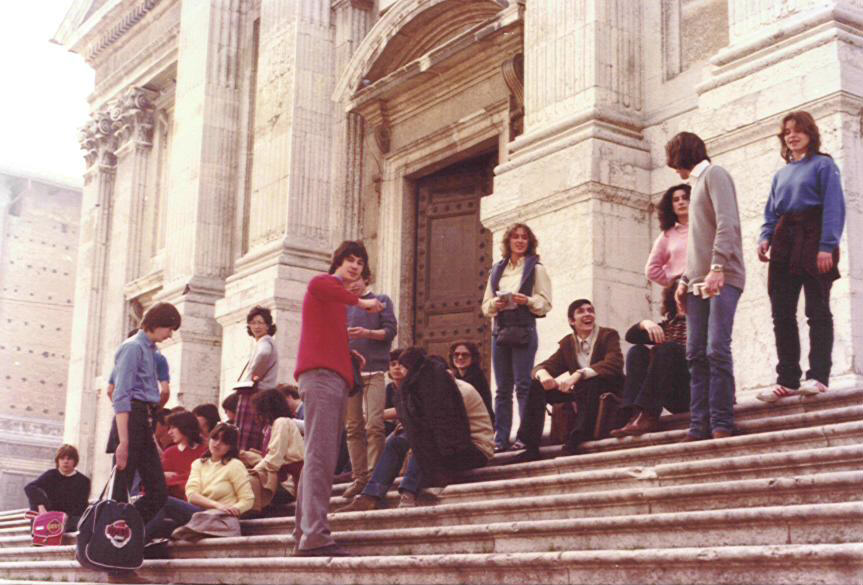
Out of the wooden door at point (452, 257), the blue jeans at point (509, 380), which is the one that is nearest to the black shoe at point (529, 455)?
the blue jeans at point (509, 380)

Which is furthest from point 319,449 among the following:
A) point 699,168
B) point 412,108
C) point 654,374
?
point 412,108

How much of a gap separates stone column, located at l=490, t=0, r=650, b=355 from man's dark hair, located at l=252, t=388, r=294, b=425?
2.26 meters

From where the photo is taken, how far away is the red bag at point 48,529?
11.1 meters

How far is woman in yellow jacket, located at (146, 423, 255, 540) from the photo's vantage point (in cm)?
888

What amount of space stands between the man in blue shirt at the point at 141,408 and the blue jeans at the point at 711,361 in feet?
11.6

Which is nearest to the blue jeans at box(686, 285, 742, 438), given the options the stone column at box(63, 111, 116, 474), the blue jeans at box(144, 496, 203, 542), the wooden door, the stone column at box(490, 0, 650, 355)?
the stone column at box(490, 0, 650, 355)

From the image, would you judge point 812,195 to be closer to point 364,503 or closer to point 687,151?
point 687,151

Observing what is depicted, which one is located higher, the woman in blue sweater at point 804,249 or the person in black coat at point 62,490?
the woman in blue sweater at point 804,249

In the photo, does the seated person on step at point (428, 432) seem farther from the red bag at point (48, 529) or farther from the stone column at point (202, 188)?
the stone column at point (202, 188)

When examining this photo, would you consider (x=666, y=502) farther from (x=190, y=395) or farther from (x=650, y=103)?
(x=190, y=395)

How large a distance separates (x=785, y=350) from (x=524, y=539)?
2.06 metres

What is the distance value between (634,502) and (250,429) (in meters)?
5.10

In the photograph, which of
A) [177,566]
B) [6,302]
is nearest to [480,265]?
[177,566]

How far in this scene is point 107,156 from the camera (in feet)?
77.8
